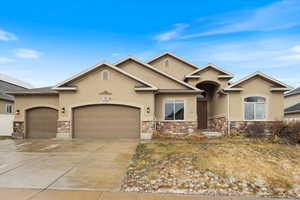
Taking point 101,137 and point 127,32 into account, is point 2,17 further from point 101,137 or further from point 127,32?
point 101,137

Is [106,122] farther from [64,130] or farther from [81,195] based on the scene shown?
[81,195]

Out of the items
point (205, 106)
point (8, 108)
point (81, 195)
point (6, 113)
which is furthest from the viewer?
point (8, 108)

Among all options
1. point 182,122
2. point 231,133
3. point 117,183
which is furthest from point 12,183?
point 231,133

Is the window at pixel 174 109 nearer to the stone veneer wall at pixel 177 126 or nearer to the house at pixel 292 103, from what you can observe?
the stone veneer wall at pixel 177 126

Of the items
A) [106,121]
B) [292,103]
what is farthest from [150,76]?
[292,103]

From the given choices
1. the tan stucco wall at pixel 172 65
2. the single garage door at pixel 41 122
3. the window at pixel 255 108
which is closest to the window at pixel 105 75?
the single garage door at pixel 41 122

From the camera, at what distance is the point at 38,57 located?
69.3ft

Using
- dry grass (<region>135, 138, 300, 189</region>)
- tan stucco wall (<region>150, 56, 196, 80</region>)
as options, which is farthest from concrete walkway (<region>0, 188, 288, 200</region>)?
tan stucco wall (<region>150, 56, 196, 80</region>)

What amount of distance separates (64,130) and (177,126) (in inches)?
308

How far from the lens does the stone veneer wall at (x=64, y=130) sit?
451 inches

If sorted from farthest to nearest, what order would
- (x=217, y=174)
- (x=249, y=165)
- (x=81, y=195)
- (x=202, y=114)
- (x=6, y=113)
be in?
(x=6, y=113) → (x=202, y=114) → (x=249, y=165) → (x=217, y=174) → (x=81, y=195)

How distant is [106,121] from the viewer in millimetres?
11656

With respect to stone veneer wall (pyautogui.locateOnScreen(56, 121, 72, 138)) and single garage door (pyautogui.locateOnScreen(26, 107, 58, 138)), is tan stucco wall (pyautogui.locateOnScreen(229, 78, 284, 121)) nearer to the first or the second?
stone veneer wall (pyautogui.locateOnScreen(56, 121, 72, 138))

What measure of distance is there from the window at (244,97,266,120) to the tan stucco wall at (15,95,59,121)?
14.1 m
